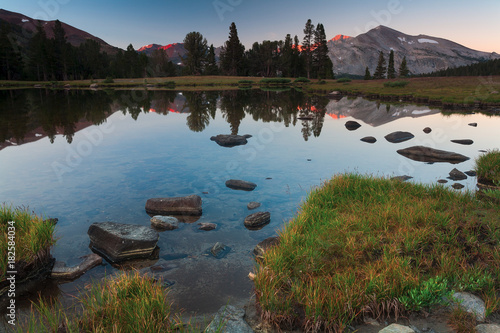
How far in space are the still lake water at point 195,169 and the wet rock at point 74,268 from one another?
167 mm

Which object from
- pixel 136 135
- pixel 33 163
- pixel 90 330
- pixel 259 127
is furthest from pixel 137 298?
pixel 259 127

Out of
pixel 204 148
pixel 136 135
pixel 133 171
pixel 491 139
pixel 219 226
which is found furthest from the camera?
pixel 136 135

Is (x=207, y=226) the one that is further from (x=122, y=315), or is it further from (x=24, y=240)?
(x=122, y=315)

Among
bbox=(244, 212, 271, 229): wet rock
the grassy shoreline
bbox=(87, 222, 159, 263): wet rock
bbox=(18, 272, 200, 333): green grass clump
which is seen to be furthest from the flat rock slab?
the grassy shoreline

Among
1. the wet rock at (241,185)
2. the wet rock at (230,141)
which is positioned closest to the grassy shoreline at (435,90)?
the wet rock at (230,141)

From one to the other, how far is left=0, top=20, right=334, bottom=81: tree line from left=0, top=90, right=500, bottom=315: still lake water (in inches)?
3656

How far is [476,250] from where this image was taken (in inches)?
241

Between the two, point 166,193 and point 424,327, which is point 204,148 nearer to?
point 166,193

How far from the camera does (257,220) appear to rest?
913 centimetres

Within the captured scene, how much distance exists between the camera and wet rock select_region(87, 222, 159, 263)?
7.41m

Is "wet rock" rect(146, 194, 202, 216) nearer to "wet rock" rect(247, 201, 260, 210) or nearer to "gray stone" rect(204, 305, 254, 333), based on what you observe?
"wet rock" rect(247, 201, 260, 210)

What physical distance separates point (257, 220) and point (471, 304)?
18.0ft

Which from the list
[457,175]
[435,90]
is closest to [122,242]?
[457,175]

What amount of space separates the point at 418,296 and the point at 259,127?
23.1m
